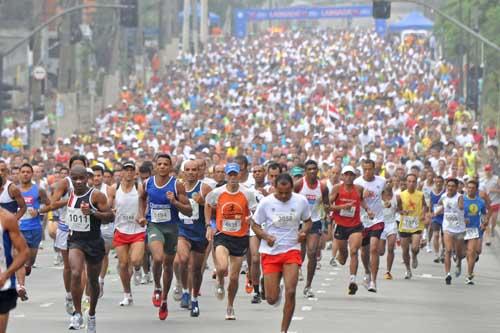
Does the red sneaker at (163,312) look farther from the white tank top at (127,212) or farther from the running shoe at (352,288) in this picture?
the running shoe at (352,288)

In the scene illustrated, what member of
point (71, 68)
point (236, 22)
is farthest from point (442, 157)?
point (236, 22)

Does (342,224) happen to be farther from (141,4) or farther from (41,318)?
(141,4)

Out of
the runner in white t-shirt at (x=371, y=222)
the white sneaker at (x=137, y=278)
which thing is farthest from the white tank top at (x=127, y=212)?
the runner in white t-shirt at (x=371, y=222)

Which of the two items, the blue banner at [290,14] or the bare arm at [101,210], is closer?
the bare arm at [101,210]

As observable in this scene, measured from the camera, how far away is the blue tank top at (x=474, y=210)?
26.3 meters

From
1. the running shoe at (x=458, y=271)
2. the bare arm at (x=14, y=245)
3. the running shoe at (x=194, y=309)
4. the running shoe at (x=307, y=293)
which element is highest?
the bare arm at (x=14, y=245)

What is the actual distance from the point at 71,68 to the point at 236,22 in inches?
2526

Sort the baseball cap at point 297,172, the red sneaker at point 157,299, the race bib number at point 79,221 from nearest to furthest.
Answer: the race bib number at point 79,221 < the red sneaker at point 157,299 < the baseball cap at point 297,172

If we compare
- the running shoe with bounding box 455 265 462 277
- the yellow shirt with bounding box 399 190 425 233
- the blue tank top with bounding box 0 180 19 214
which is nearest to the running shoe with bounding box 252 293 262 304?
the blue tank top with bounding box 0 180 19 214

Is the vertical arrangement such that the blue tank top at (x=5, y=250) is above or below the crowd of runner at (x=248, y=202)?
above

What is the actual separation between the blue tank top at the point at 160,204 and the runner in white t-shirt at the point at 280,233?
7.07ft

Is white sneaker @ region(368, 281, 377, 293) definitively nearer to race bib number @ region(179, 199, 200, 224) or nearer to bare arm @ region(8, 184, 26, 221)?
race bib number @ region(179, 199, 200, 224)

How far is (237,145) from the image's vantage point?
4438cm

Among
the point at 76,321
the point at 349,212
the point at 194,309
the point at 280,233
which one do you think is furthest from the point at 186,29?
the point at 280,233
